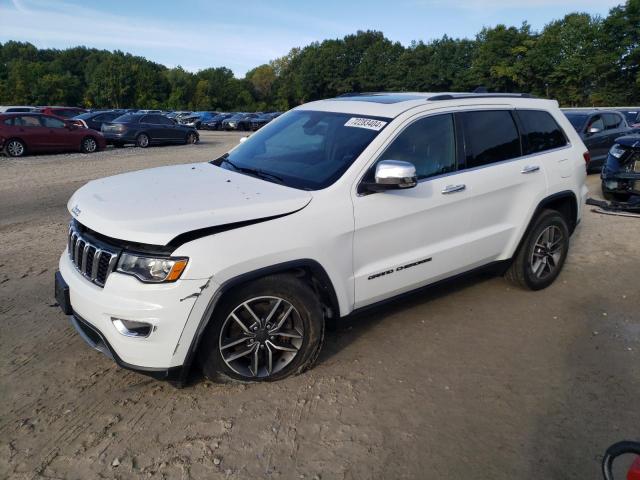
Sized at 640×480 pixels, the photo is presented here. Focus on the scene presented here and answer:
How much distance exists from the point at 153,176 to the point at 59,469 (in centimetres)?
206

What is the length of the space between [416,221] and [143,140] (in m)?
19.9

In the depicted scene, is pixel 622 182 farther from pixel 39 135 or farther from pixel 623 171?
pixel 39 135

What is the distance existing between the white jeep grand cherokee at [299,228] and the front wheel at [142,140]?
18259mm

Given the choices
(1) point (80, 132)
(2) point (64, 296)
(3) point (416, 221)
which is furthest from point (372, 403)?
(1) point (80, 132)

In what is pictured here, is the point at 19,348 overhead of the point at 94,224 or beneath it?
beneath

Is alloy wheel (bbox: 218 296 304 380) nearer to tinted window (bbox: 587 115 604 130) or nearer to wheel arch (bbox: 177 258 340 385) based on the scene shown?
wheel arch (bbox: 177 258 340 385)

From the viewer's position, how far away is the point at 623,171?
8.26m

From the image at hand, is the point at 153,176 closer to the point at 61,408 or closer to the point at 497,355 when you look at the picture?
the point at 61,408

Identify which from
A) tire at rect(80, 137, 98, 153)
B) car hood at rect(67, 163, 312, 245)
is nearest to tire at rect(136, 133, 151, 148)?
tire at rect(80, 137, 98, 153)

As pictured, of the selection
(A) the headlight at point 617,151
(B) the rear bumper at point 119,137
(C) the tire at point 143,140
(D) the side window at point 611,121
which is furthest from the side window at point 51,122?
(A) the headlight at point 617,151

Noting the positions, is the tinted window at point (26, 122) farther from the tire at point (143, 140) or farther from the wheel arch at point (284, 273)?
the wheel arch at point (284, 273)

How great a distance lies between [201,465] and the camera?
2680 millimetres

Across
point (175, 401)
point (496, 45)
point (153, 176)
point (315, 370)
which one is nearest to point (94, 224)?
point (153, 176)

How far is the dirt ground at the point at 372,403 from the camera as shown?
2711mm
